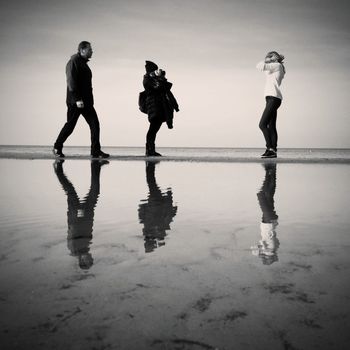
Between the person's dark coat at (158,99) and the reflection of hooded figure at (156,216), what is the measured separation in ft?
16.0

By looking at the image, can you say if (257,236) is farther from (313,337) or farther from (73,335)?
(73,335)

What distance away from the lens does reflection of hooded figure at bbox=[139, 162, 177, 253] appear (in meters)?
1.23

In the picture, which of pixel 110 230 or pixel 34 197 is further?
pixel 34 197

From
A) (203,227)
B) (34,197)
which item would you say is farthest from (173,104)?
(203,227)

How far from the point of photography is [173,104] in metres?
7.42

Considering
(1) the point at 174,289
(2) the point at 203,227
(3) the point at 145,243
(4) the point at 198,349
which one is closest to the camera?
(4) the point at 198,349

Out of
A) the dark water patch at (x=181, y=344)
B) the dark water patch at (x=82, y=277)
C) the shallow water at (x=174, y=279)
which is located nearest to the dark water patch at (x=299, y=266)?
the shallow water at (x=174, y=279)

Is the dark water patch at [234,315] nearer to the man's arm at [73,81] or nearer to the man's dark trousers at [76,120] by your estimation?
the man's arm at [73,81]

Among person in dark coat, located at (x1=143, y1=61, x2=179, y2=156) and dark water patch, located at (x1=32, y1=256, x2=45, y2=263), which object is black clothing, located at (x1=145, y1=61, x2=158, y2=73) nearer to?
person in dark coat, located at (x1=143, y1=61, x2=179, y2=156)

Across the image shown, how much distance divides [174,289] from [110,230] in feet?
2.04


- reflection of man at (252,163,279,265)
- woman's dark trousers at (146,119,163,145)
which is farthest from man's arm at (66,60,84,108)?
reflection of man at (252,163,279,265)

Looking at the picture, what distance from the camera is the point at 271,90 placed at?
646 cm

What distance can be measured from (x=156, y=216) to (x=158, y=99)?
5.89m

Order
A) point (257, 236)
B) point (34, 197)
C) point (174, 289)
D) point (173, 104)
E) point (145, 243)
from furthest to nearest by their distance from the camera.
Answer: point (173, 104) → point (34, 197) → point (257, 236) → point (145, 243) → point (174, 289)
